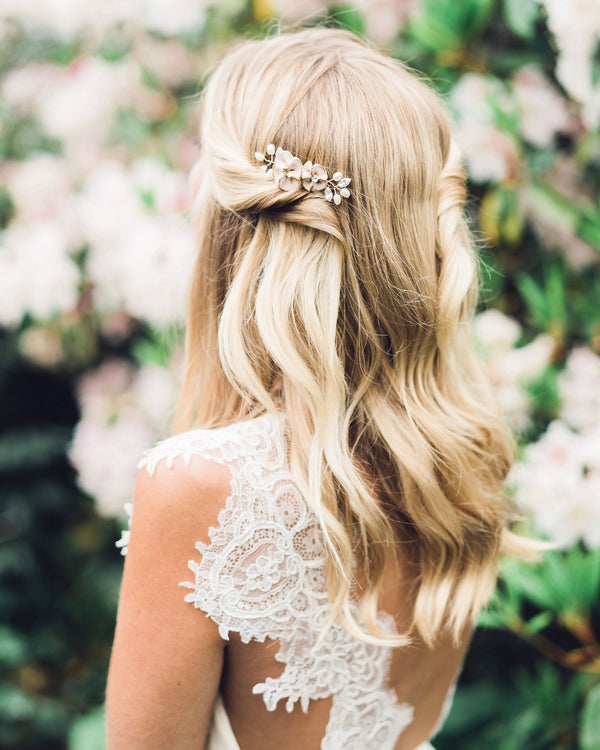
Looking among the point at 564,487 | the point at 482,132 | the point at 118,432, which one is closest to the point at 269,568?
the point at 564,487

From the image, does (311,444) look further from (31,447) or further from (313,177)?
(31,447)

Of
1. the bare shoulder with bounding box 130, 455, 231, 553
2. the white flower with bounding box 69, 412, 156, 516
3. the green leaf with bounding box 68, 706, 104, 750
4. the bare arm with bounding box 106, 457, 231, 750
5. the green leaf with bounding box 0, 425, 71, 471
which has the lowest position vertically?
the green leaf with bounding box 68, 706, 104, 750

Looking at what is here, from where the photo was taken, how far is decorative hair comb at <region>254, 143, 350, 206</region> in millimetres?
862

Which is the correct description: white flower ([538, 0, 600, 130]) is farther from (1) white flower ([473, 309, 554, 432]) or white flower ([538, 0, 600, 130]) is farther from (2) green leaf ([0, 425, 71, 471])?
(2) green leaf ([0, 425, 71, 471])

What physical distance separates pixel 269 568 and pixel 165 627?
160 millimetres

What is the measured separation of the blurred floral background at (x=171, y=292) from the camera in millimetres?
1459

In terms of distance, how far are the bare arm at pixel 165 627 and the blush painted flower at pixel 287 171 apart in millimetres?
378

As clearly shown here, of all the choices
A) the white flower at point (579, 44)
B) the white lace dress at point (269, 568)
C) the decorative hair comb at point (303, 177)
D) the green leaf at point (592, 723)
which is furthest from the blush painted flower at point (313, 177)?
the green leaf at point (592, 723)

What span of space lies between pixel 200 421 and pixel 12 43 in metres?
1.64

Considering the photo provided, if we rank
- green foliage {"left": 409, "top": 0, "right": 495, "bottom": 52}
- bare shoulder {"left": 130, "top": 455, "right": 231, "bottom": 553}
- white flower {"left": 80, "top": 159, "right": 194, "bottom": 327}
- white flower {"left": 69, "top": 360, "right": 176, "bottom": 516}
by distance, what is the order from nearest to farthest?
bare shoulder {"left": 130, "top": 455, "right": 231, "bottom": 553}
green foliage {"left": 409, "top": 0, "right": 495, "bottom": 52}
white flower {"left": 80, "top": 159, "right": 194, "bottom": 327}
white flower {"left": 69, "top": 360, "right": 176, "bottom": 516}

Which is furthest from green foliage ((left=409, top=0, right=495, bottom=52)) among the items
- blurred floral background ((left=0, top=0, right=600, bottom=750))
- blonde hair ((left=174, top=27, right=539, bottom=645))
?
blonde hair ((left=174, top=27, right=539, bottom=645))

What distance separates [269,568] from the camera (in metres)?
0.87

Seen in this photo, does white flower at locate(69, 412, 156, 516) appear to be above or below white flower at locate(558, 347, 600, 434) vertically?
below

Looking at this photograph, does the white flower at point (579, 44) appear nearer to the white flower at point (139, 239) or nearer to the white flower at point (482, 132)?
the white flower at point (482, 132)
